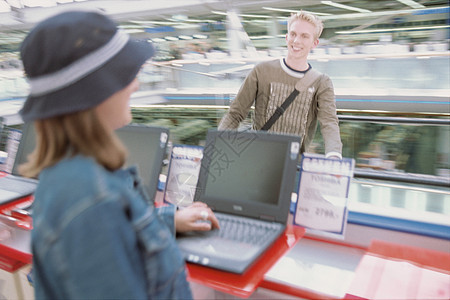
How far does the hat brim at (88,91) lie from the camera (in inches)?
24.4

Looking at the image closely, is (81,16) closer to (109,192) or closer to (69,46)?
(69,46)

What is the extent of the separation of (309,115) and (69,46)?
1.73 m

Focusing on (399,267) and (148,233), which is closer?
(148,233)

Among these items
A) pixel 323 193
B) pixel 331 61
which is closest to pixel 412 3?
pixel 331 61

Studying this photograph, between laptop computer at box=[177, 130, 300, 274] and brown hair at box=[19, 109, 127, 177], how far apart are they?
524mm

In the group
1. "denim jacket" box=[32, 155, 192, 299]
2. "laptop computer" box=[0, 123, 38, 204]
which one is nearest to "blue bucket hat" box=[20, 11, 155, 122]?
"denim jacket" box=[32, 155, 192, 299]

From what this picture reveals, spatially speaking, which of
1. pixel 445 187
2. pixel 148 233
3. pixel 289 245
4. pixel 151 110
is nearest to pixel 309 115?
pixel 445 187

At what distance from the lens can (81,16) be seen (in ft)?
2.09

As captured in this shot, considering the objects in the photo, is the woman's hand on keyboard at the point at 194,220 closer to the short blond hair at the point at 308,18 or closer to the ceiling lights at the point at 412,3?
the short blond hair at the point at 308,18

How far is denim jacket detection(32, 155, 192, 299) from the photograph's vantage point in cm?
58

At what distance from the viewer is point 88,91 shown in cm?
63

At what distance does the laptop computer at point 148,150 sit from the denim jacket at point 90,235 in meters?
0.81

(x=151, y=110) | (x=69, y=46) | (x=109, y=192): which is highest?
(x=69, y=46)

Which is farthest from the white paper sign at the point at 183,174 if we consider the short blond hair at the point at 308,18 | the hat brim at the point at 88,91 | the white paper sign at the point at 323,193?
the short blond hair at the point at 308,18
